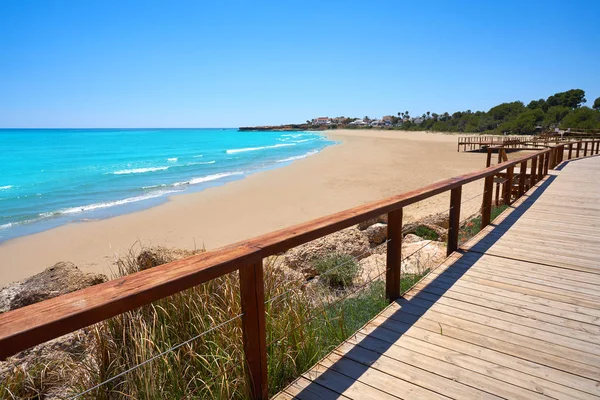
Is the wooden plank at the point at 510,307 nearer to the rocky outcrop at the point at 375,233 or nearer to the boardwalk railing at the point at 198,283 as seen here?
the boardwalk railing at the point at 198,283

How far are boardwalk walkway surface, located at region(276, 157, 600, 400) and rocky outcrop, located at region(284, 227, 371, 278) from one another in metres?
1.80

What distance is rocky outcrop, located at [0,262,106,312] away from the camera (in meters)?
3.87

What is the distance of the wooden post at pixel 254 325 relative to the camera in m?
1.95

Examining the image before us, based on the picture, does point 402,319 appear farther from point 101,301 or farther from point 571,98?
point 571,98

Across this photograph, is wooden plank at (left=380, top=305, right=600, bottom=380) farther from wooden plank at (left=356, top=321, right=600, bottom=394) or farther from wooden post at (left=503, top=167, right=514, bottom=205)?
wooden post at (left=503, top=167, right=514, bottom=205)

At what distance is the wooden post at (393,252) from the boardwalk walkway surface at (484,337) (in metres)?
0.13

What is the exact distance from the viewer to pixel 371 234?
7215mm

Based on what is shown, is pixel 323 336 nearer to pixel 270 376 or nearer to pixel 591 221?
pixel 270 376

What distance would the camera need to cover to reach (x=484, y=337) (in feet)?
9.20

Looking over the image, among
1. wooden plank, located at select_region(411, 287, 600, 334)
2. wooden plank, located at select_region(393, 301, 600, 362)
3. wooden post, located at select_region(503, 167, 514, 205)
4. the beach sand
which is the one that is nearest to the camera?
wooden plank, located at select_region(393, 301, 600, 362)

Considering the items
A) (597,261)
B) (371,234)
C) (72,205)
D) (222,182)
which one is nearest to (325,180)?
(222,182)

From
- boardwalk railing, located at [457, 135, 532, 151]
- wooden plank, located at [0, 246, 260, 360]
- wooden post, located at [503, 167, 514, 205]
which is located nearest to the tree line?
boardwalk railing, located at [457, 135, 532, 151]

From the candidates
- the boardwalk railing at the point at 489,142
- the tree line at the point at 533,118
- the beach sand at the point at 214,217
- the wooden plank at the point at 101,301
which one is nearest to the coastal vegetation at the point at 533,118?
the tree line at the point at 533,118

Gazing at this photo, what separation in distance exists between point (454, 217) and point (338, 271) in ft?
5.19
